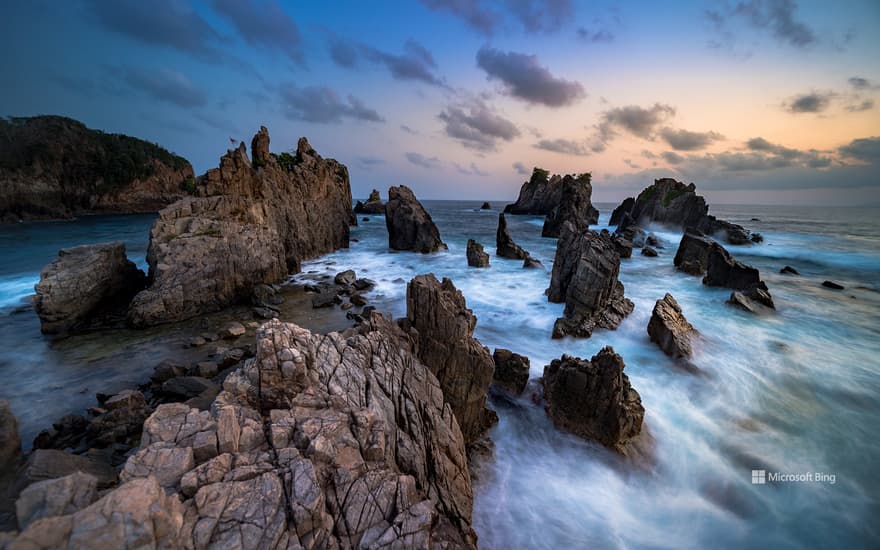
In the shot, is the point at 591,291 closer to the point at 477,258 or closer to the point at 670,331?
the point at 670,331

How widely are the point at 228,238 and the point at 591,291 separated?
21105mm

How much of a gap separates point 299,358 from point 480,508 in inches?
226

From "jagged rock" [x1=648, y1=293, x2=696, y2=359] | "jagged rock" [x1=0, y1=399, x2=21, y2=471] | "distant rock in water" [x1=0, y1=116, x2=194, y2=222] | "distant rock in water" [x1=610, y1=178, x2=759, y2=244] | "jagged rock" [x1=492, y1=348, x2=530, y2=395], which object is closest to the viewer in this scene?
"jagged rock" [x1=0, y1=399, x2=21, y2=471]

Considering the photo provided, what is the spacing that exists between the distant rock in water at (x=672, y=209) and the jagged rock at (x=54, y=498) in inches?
2536

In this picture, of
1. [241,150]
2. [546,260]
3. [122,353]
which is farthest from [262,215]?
[546,260]

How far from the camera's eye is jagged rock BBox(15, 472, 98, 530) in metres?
3.61

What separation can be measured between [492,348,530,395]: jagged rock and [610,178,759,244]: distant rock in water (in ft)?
177

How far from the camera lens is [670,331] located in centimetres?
1497

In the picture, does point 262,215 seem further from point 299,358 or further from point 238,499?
point 238,499

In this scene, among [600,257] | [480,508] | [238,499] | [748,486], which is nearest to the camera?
[238,499]

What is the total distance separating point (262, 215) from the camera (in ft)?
80.5

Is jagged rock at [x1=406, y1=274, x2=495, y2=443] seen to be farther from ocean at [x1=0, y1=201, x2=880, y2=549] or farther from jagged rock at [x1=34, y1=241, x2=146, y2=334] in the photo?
jagged rock at [x1=34, y1=241, x2=146, y2=334]

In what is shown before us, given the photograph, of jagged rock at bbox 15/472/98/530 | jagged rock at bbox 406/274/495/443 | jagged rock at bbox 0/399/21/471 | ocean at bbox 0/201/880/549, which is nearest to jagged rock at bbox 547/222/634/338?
ocean at bbox 0/201/880/549

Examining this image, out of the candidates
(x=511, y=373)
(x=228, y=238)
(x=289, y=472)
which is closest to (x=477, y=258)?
(x=228, y=238)
